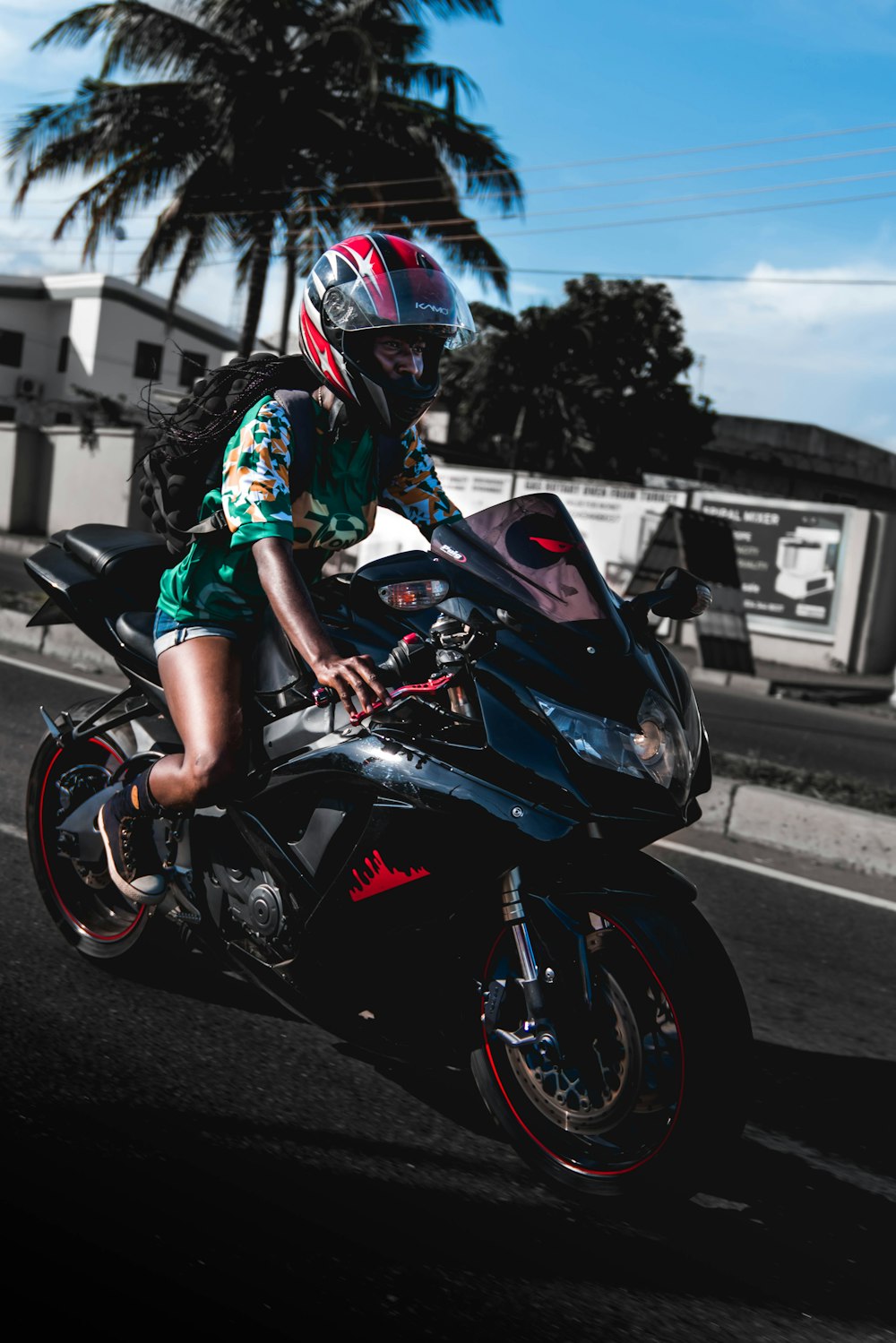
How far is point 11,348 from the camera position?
4369 centimetres

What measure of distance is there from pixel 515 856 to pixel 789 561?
53.1 feet

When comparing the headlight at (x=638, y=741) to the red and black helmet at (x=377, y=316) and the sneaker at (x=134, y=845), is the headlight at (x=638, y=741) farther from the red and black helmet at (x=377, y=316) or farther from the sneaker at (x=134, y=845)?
the sneaker at (x=134, y=845)

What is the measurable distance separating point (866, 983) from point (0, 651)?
6947mm

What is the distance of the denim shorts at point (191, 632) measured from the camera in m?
3.09

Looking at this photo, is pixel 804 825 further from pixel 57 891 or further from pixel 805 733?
pixel 805 733

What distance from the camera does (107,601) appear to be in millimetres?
3553

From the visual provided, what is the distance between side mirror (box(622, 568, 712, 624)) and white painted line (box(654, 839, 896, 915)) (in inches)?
115

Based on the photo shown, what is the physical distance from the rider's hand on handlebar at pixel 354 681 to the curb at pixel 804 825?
397cm

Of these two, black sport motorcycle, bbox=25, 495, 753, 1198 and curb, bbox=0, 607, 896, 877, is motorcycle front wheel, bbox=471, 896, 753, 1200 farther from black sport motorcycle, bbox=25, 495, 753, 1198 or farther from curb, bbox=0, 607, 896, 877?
curb, bbox=0, 607, 896, 877

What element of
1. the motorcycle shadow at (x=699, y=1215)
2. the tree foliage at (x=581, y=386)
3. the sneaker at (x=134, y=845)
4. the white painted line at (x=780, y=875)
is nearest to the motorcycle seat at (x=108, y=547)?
the sneaker at (x=134, y=845)

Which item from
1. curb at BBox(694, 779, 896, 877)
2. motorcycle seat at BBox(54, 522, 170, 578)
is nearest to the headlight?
motorcycle seat at BBox(54, 522, 170, 578)

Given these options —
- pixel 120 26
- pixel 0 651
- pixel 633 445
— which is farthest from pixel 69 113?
pixel 633 445

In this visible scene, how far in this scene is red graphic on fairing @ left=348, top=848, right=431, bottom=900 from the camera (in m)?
2.67

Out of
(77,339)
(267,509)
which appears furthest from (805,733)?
(77,339)
